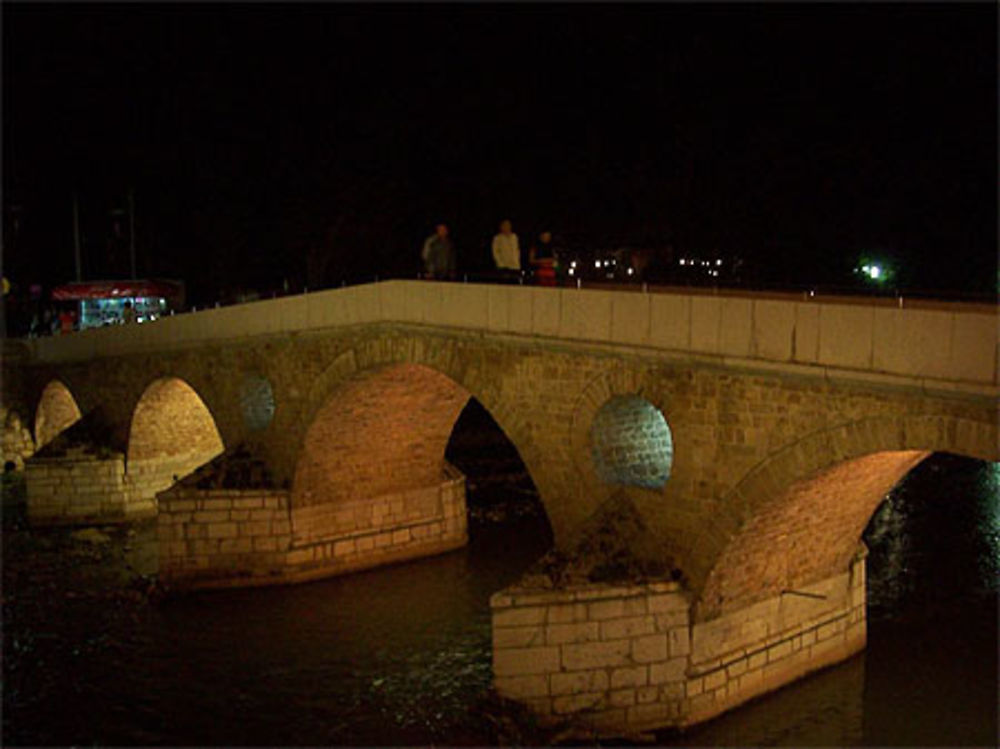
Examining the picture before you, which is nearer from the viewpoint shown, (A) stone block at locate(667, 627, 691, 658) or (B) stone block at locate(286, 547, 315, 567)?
(A) stone block at locate(667, 627, 691, 658)

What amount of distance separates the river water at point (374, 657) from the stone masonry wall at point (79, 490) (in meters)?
1.47

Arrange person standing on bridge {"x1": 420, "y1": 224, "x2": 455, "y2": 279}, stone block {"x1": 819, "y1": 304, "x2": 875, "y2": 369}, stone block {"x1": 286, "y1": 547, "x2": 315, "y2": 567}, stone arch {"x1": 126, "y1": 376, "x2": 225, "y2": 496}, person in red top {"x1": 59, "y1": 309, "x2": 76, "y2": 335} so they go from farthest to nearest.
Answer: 1. person in red top {"x1": 59, "y1": 309, "x2": 76, "y2": 335}
2. stone arch {"x1": 126, "y1": 376, "x2": 225, "y2": 496}
3. stone block {"x1": 286, "y1": 547, "x2": 315, "y2": 567}
4. person standing on bridge {"x1": 420, "y1": 224, "x2": 455, "y2": 279}
5. stone block {"x1": 819, "y1": 304, "x2": 875, "y2": 369}

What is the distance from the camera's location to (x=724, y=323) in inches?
376

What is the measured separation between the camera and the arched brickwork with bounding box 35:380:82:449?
23641mm

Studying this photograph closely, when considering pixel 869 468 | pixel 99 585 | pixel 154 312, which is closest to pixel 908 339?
pixel 869 468

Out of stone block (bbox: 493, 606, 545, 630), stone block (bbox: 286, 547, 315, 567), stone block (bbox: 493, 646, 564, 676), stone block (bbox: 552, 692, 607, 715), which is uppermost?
stone block (bbox: 493, 606, 545, 630)

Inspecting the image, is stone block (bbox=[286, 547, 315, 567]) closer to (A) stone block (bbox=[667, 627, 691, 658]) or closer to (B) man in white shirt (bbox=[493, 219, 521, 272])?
(B) man in white shirt (bbox=[493, 219, 521, 272])

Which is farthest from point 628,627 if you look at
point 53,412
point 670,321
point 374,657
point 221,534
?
point 53,412

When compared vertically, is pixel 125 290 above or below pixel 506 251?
below

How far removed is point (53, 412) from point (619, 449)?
17.5m

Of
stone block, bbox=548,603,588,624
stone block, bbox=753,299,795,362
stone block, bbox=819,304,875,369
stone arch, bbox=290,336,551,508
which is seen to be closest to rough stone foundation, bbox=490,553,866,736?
stone block, bbox=548,603,588,624

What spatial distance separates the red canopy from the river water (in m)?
9.09

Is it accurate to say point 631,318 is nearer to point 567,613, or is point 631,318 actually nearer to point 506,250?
point 567,613

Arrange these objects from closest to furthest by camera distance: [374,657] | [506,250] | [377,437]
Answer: [374,657]
[506,250]
[377,437]
